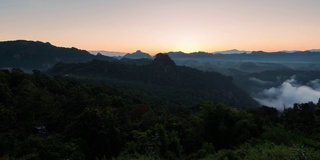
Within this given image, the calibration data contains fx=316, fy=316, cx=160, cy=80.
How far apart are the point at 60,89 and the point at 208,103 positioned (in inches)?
1658

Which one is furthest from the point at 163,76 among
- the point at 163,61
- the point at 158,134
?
the point at 158,134

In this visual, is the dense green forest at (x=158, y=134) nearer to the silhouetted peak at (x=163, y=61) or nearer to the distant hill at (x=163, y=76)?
the distant hill at (x=163, y=76)

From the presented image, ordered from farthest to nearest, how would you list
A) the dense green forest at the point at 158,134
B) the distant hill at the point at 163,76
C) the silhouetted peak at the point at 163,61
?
the silhouetted peak at the point at 163,61 < the distant hill at the point at 163,76 < the dense green forest at the point at 158,134

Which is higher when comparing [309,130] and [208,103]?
[208,103]

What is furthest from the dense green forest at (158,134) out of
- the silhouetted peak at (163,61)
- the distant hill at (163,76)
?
the silhouetted peak at (163,61)

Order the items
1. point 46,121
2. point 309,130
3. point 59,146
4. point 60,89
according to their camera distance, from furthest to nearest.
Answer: point 60,89 → point 46,121 → point 309,130 → point 59,146

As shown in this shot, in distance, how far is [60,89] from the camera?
6544 cm

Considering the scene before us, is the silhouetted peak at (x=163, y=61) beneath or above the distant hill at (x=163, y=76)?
above

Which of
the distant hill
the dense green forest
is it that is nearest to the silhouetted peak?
the distant hill

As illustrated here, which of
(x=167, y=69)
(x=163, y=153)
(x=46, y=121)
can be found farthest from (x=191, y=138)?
(x=167, y=69)

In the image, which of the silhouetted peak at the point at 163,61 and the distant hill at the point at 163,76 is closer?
the distant hill at the point at 163,76

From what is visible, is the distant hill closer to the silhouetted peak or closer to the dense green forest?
the silhouetted peak

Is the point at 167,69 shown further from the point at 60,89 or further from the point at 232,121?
the point at 232,121

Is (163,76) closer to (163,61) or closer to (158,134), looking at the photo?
(163,61)
